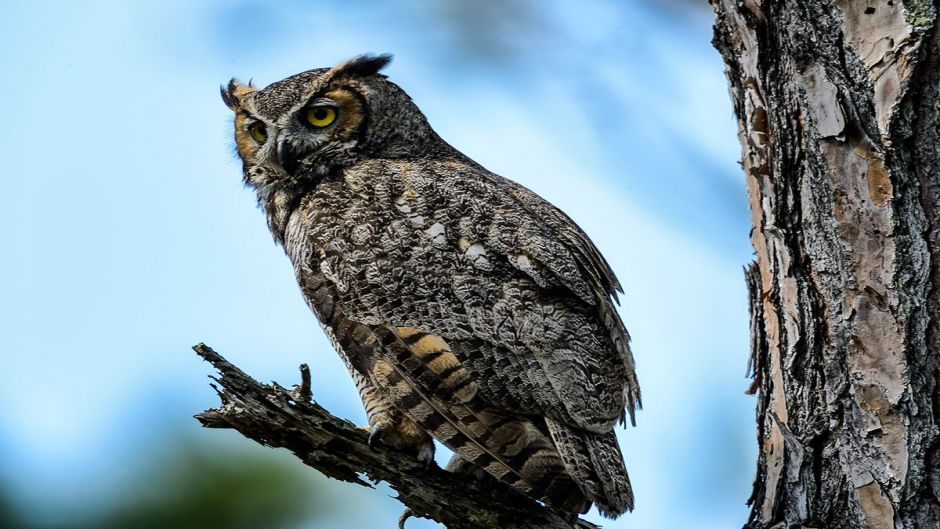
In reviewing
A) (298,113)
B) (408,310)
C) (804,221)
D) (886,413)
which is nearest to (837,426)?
(886,413)

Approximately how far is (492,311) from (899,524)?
110 cm

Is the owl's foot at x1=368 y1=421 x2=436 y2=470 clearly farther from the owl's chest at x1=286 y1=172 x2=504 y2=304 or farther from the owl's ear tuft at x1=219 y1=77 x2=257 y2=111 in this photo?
the owl's ear tuft at x1=219 y1=77 x2=257 y2=111

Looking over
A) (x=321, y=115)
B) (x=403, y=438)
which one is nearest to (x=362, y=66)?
(x=321, y=115)

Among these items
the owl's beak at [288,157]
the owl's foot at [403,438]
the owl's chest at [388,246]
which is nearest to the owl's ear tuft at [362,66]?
the owl's beak at [288,157]

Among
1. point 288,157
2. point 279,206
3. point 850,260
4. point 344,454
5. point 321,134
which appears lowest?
point 344,454

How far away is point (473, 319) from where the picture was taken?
2.59 meters

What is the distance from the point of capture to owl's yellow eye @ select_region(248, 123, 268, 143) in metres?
3.45

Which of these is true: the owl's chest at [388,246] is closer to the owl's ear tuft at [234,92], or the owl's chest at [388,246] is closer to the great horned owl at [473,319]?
the great horned owl at [473,319]

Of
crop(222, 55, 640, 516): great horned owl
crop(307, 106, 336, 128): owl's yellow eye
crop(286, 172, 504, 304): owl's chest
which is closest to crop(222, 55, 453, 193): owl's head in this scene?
crop(307, 106, 336, 128): owl's yellow eye

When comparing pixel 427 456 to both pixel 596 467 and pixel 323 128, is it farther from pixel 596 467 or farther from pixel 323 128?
pixel 323 128

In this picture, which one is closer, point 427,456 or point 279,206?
point 427,456

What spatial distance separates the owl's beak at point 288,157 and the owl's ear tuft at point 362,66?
1.30ft

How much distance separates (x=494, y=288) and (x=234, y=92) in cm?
168

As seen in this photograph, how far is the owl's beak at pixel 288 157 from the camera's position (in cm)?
329
